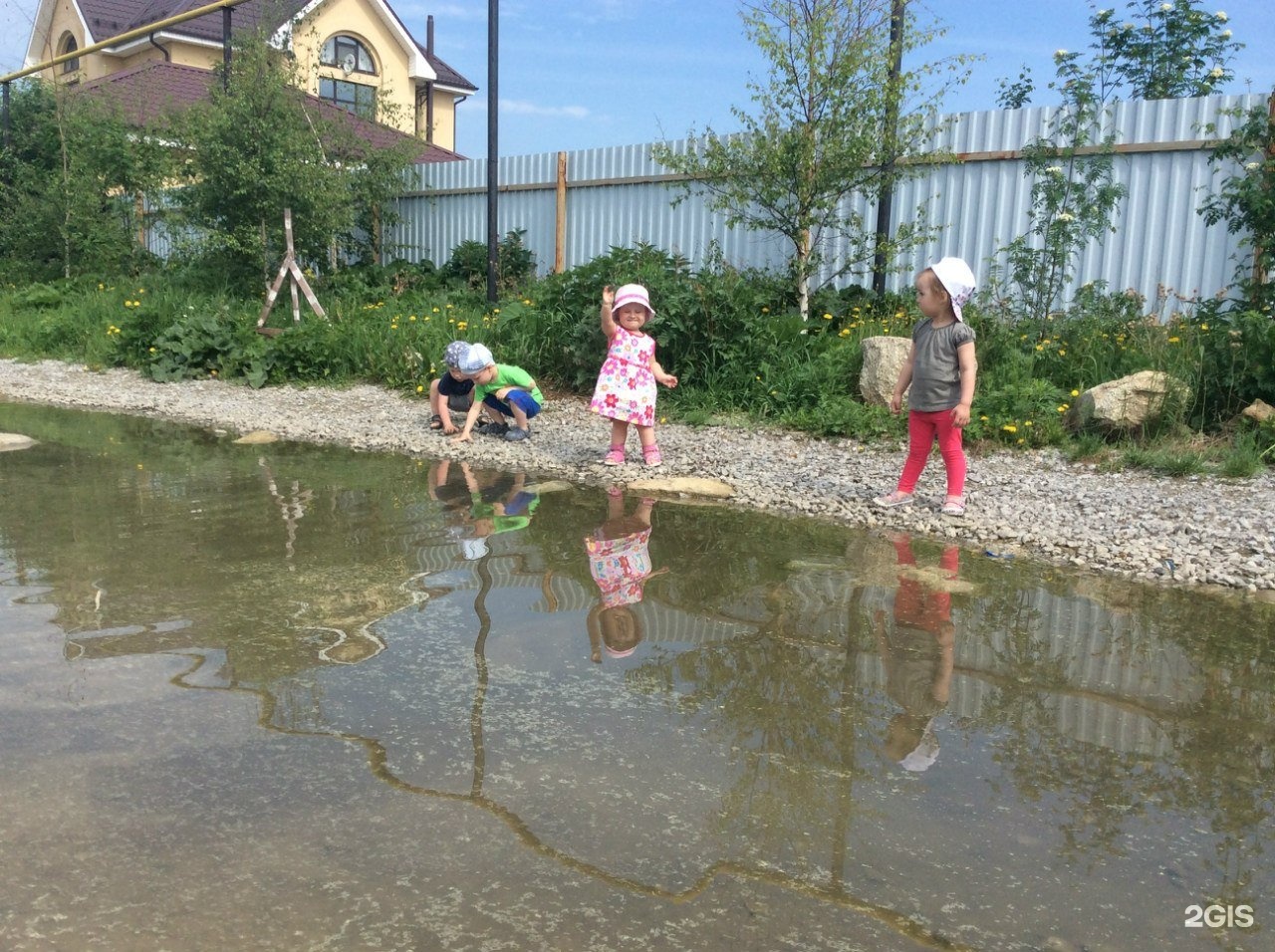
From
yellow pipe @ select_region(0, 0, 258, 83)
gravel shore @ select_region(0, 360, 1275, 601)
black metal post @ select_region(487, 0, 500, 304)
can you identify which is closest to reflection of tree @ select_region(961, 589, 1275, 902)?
gravel shore @ select_region(0, 360, 1275, 601)

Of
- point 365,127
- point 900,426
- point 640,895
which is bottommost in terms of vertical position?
point 640,895

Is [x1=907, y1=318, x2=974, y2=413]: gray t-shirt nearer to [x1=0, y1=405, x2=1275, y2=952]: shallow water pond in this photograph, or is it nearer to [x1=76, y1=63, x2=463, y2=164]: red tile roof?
[x1=0, y1=405, x2=1275, y2=952]: shallow water pond

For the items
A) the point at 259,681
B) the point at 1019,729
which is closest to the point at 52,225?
the point at 259,681

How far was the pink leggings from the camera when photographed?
5.92 m

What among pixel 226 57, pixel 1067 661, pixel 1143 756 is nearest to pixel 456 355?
pixel 1067 661

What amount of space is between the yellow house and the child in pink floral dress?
20.3 meters

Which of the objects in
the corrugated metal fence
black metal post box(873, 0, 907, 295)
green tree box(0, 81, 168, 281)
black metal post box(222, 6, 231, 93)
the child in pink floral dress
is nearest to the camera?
the child in pink floral dress

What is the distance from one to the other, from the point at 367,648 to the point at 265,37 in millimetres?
13757

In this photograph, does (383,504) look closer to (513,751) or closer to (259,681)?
(259,681)

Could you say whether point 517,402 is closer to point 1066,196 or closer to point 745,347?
point 745,347

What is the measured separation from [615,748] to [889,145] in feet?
27.5

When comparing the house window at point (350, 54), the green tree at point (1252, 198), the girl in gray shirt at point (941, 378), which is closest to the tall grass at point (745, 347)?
the green tree at point (1252, 198)

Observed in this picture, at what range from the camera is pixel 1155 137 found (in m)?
9.51

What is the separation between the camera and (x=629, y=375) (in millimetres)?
7254
